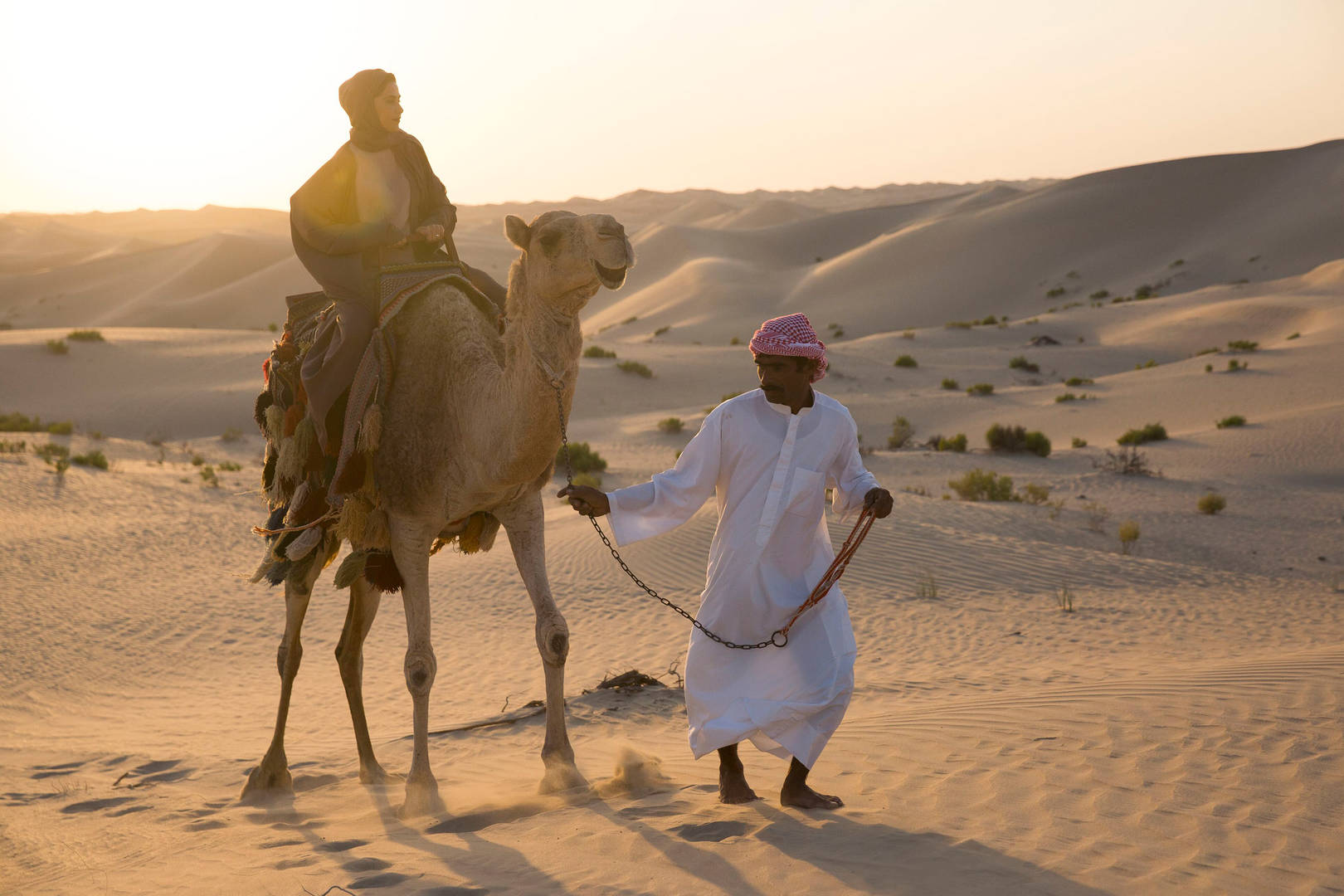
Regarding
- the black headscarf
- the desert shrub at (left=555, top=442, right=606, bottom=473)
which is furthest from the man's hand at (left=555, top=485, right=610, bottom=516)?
the desert shrub at (left=555, top=442, right=606, bottom=473)

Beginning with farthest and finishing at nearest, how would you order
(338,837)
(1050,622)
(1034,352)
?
(1034,352)
(1050,622)
(338,837)

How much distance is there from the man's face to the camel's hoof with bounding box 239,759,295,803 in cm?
362

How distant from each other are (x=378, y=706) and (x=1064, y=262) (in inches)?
2188

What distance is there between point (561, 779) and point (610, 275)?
2668 millimetres

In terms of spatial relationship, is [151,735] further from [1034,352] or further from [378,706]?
[1034,352]

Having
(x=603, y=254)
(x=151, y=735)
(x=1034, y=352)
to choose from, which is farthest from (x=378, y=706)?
(x=1034, y=352)

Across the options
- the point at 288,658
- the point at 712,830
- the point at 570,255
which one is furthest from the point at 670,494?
the point at 288,658

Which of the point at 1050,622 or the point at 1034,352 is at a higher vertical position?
the point at 1034,352

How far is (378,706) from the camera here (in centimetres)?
845

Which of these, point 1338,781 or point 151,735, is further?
point 151,735

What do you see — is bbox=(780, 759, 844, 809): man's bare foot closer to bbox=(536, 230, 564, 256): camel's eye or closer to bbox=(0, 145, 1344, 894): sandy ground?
bbox=(0, 145, 1344, 894): sandy ground

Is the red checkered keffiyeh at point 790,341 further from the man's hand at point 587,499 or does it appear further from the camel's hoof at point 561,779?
the camel's hoof at point 561,779

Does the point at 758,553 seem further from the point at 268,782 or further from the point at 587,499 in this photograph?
the point at 268,782

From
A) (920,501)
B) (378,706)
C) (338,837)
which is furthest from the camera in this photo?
(920,501)
